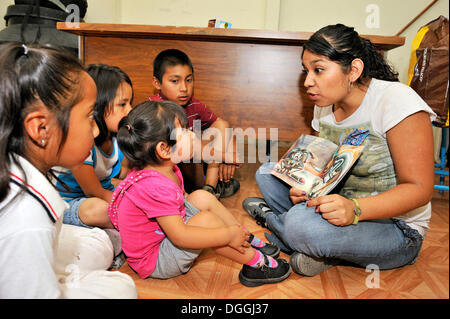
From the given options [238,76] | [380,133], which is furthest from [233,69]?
[380,133]

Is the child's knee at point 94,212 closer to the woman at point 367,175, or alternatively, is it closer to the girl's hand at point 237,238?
the girl's hand at point 237,238

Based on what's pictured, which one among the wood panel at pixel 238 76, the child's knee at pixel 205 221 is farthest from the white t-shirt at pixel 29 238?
the wood panel at pixel 238 76

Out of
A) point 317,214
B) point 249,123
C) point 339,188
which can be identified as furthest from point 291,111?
point 317,214

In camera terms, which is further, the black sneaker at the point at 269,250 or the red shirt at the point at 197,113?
the red shirt at the point at 197,113

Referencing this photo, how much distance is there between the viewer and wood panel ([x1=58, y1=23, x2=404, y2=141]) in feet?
5.44

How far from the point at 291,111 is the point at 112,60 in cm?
99

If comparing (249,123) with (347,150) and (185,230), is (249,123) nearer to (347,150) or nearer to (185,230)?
(347,150)

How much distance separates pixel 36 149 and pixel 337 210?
764mm

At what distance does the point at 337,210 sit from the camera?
0.91 metres

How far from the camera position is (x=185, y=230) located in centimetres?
87

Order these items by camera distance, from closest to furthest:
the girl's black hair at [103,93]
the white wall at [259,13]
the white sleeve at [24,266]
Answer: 1. the white sleeve at [24,266]
2. the girl's black hair at [103,93]
3. the white wall at [259,13]

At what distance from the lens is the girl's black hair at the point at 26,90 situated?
548 mm

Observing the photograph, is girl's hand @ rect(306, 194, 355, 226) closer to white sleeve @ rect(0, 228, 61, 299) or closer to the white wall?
white sleeve @ rect(0, 228, 61, 299)

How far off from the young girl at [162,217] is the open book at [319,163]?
30 centimetres
